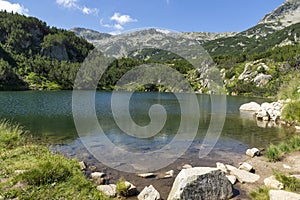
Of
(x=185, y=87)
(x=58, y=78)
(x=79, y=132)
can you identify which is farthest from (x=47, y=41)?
(x=79, y=132)

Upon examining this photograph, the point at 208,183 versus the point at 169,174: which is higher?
the point at 208,183

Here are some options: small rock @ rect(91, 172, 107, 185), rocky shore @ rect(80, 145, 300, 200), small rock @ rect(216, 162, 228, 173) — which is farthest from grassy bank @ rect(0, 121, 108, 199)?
small rock @ rect(216, 162, 228, 173)

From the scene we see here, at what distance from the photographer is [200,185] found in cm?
891

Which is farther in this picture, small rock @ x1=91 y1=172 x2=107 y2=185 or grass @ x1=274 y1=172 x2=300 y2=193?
small rock @ x1=91 y1=172 x2=107 y2=185

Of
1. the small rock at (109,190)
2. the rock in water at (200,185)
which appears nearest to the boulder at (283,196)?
the rock in water at (200,185)

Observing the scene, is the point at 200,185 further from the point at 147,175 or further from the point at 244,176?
the point at 244,176

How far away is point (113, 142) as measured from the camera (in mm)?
20406

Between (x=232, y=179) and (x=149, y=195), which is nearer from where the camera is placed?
(x=149, y=195)

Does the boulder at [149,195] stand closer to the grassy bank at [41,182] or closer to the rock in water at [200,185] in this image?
the rock in water at [200,185]

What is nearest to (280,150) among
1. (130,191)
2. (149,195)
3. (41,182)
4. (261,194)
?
(261,194)

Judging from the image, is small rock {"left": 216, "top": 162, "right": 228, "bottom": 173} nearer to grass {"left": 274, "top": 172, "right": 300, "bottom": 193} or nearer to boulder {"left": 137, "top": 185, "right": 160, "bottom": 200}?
grass {"left": 274, "top": 172, "right": 300, "bottom": 193}

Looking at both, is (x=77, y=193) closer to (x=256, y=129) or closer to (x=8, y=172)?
(x=8, y=172)

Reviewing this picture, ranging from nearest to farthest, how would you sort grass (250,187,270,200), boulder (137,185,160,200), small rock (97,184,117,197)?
grass (250,187,270,200) < boulder (137,185,160,200) < small rock (97,184,117,197)

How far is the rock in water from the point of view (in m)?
8.73
